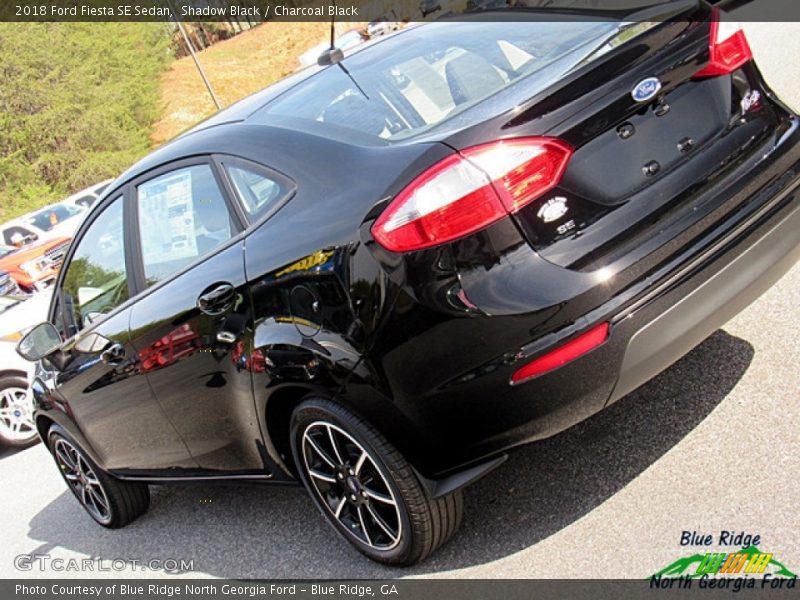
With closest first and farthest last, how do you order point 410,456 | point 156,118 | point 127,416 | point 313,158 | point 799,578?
point 799,578
point 410,456
point 313,158
point 127,416
point 156,118

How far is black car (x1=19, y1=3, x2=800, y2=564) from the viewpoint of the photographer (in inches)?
96.7

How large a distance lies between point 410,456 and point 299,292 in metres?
0.68

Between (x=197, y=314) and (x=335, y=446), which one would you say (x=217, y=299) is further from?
(x=335, y=446)

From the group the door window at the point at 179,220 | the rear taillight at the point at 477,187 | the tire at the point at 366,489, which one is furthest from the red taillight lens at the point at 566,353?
the door window at the point at 179,220

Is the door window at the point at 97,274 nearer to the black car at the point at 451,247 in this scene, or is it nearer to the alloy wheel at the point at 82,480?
the black car at the point at 451,247

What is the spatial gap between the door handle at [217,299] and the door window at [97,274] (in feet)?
2.68

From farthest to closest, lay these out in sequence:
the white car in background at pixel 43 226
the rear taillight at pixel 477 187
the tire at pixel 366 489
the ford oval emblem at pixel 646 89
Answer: the white car in background at pixel 43 226 < the tire at pixel 366 489 < the ford oval emblem at pixel 646 89 < the rear taillight at pixel 477 187

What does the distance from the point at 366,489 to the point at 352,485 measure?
0.08m

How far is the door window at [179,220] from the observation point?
3.27 m

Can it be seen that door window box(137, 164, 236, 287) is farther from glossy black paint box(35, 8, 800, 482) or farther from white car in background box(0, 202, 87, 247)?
white car in background box(0, 202, 87, 247)

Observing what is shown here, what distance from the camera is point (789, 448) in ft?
9.80

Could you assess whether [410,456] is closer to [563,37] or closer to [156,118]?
[563,37]

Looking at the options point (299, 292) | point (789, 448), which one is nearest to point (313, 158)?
point (299, 292)

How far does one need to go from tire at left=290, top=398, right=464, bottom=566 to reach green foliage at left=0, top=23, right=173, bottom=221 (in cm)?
3259
